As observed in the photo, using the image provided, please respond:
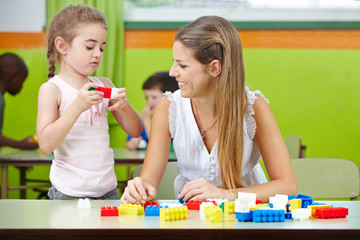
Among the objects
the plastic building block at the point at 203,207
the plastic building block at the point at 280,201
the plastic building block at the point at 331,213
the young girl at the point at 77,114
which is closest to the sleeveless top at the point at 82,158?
the young girl at the point at 77,114

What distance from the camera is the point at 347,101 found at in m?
4.38

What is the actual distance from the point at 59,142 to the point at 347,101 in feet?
11.1

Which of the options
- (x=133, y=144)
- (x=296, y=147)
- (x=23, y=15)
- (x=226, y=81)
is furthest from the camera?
(x=23, y=15)

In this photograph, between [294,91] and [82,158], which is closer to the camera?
[82,158]

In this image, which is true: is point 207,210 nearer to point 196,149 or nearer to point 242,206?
point 242,206

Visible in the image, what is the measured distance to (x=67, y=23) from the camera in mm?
1701

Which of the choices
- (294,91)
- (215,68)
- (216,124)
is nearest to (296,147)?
(294,91)

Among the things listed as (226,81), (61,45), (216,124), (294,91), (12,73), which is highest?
(12,73)

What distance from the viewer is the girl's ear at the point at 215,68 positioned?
1.60 m

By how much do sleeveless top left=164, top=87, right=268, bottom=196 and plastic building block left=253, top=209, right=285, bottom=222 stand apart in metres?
0.59

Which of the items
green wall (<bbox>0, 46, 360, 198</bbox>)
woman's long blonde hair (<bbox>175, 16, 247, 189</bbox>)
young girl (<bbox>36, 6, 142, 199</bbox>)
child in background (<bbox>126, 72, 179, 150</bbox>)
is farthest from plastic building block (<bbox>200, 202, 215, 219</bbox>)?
green wall (<bbox>0, 46, 360, 198</bbox>)

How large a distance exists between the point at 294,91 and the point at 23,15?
8.10 ft

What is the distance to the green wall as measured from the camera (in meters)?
4.38

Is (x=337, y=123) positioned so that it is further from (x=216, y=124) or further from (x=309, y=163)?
(x=216, y=124)
